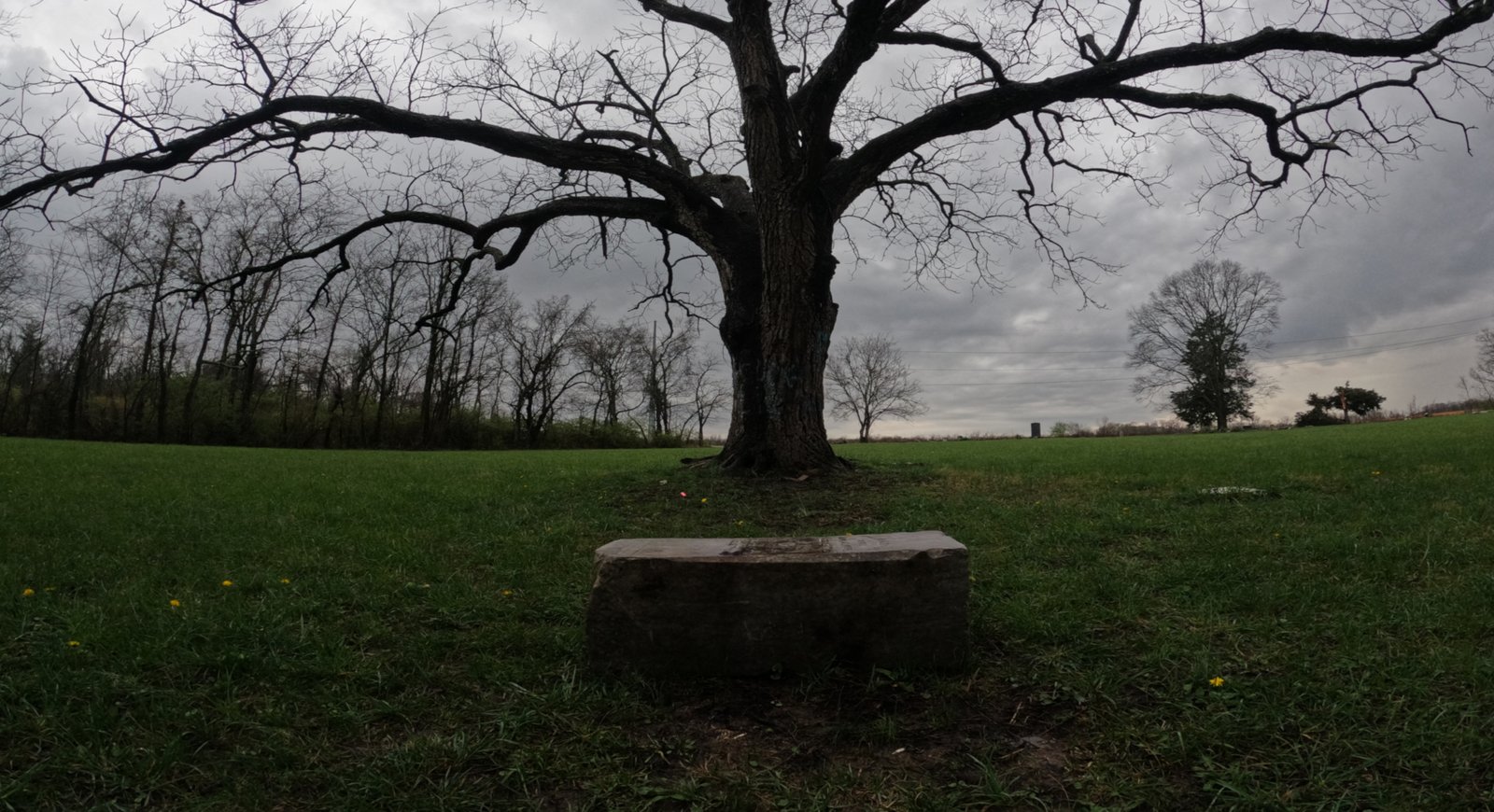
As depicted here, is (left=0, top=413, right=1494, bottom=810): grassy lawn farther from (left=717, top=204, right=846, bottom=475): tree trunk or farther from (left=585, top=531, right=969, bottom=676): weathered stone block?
(left=717, top=204, right=846, bottom=475): tree trunk

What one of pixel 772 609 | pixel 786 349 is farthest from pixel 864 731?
pixel 786 349

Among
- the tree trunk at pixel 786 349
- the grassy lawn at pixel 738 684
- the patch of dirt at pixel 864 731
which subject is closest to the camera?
the grassy lawn at pixel 738 684

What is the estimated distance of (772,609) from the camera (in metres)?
3.76

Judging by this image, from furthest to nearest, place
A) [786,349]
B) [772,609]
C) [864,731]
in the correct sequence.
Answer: [786,349]
[772,609]
[864,731]

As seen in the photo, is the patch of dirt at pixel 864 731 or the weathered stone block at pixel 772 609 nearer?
the patch of dirt at pixel 864 731

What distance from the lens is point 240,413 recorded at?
120 feet

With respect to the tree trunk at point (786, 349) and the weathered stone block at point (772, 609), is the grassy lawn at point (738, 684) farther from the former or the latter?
the tree trunk at point (786, 349)

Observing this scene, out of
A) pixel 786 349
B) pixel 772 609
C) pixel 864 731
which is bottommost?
pixel 864 731

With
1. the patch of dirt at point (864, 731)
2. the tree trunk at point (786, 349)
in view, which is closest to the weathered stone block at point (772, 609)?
the patch of dirt at point (864, 731)

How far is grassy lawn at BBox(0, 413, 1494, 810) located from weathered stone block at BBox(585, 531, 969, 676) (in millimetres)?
145

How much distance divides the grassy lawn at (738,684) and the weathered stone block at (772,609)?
0.15 metres

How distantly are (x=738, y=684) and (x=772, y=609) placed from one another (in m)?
0.41

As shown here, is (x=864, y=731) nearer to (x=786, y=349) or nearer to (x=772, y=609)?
(x=772, y=609)

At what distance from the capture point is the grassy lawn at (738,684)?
112 inches
